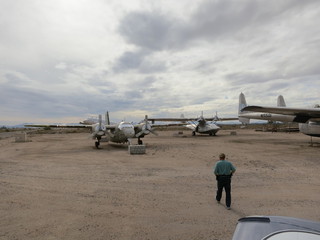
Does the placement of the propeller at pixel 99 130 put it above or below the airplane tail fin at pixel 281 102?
below

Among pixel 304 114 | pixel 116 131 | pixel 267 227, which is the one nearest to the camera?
pixel 267 227

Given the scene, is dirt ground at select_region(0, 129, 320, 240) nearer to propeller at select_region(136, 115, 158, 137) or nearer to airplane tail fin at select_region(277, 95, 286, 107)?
propeller at select_region(136, 115, 158, 137)

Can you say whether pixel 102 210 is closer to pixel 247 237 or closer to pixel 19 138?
pixel 247 237

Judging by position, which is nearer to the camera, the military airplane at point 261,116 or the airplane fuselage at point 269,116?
the airplane fuselage at point 269,116

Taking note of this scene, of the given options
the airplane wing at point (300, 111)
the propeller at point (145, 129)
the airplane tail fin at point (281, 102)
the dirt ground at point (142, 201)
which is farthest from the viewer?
the airplane tail fin at point (281, 102)

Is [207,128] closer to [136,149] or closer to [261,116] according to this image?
[261,116]

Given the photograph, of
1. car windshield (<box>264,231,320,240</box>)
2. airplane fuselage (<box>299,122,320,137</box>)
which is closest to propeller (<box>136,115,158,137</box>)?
airplane fuselage (<box>299,122,320,137</box>)

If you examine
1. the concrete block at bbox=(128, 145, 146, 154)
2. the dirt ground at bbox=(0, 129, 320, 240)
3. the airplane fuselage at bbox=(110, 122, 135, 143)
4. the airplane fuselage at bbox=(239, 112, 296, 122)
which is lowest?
the dirt ground at bbox=(0, 129, 320, 240)

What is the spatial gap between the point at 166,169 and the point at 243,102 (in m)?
29.9

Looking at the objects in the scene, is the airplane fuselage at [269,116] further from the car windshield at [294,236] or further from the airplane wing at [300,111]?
the car windshield at [294,236]

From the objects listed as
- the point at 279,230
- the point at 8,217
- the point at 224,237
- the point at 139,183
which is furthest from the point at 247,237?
the point at 139,183

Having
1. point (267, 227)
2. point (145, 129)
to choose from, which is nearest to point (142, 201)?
point (267, 227)

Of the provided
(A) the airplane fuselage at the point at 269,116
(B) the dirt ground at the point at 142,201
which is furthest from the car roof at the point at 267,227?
(A) the airplane fuselage at the point at 269,116

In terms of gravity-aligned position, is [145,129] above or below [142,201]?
above
